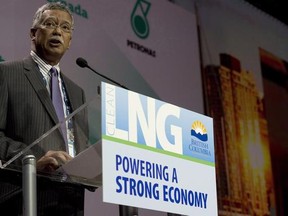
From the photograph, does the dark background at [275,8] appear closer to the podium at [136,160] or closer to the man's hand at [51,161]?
the podium at [136,160]

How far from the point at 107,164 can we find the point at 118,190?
7 cm

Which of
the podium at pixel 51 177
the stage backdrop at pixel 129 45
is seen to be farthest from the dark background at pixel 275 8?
the podium at pixel 51 177

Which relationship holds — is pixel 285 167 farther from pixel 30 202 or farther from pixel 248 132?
pixel 30 202

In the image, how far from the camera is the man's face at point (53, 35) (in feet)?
6.82

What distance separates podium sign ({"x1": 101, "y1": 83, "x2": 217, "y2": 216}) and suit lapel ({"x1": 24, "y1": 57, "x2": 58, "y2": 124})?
0.34m

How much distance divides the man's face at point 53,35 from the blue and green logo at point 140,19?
84.3 inches

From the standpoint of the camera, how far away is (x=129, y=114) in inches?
66.8

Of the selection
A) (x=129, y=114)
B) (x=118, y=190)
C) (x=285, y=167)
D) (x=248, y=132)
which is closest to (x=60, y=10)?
(x=129, y=114)

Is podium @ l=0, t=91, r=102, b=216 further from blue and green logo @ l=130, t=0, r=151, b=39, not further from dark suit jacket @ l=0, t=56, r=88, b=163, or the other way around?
blue and green logo @ l=130, t=0, r=151, b=39

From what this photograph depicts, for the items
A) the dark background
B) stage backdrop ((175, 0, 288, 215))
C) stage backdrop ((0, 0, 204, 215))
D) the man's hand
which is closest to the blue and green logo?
stage backdrop ((0, 0, 204, 215))

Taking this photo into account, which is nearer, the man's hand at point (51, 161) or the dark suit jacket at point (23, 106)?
the man's hand at point (51, 161)

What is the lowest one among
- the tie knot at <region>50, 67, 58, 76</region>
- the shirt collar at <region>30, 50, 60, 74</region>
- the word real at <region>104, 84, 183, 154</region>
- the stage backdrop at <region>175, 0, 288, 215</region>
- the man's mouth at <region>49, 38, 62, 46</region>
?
the word real at <region>104, 84, 183, 154</region>

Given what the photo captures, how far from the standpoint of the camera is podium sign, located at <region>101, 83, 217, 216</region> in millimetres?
1630

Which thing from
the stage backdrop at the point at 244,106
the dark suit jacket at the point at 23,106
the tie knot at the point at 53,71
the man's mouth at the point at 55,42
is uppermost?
the stage backdrop at the point at 244,106
